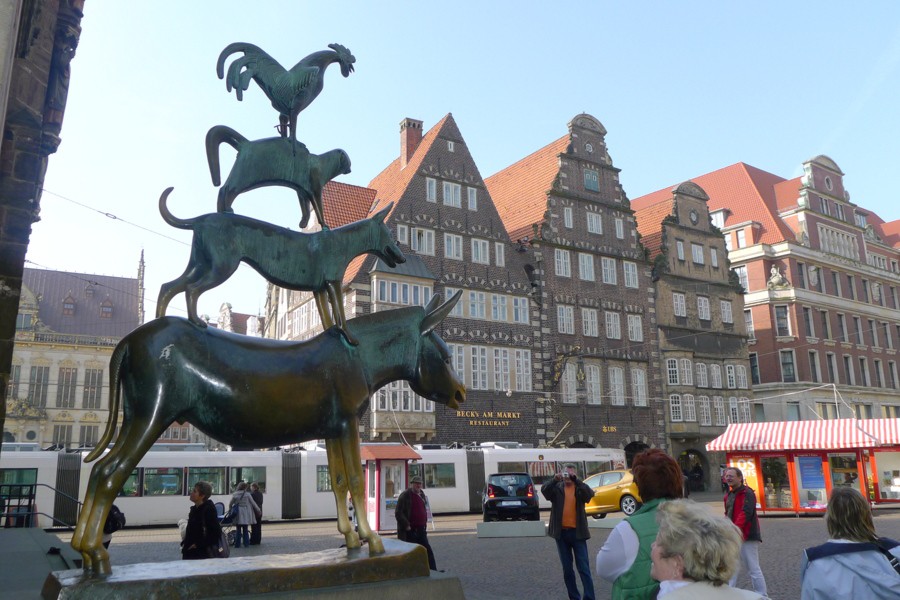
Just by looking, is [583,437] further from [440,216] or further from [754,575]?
[754,575]

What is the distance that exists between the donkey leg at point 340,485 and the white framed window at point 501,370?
27.5m

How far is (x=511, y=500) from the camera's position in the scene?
23.0 metres

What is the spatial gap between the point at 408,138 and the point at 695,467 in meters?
22.9

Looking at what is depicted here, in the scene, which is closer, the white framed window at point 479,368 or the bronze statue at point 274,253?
the bronze statue at point 274,253

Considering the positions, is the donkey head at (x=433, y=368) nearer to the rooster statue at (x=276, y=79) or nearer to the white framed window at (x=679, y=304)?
the rooster statue at (x=276, y=79)

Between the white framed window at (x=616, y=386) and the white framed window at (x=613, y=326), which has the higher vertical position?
the white framed window at (x=613, y=326)

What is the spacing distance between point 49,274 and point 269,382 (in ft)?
197

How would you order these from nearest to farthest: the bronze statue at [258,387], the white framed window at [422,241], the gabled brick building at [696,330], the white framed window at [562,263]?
1. the bronze statue at [258,387]
2. the white framed window at [422,241]
3. the white framed window at [562,263]
4. the gabled brick building at [696,330]

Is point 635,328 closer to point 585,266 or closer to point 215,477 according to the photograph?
point 585,266

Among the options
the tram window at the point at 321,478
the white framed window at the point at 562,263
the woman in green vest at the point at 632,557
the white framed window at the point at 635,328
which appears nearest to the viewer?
the woman in green vest at the point at 632,557

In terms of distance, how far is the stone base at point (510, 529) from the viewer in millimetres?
18516

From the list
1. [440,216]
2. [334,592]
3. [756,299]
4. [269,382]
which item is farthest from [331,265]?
[756,299]

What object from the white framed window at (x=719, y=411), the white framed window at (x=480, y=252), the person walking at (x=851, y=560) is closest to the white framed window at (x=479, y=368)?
the white framed window at (x=480, y=252)

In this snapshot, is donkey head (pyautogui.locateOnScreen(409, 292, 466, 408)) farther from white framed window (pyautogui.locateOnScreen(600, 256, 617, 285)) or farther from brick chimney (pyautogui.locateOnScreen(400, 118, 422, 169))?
white framed window (pyautogui.locateOnScreen(600, 256, 617, 285))
